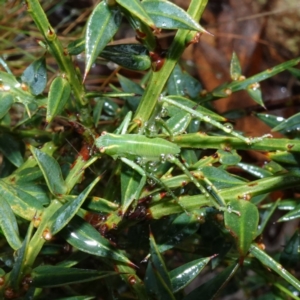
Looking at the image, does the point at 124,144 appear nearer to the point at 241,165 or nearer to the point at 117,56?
the point at 117,56

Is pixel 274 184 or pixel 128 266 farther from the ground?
pixel 274 184

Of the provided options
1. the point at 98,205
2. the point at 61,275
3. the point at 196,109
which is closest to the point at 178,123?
the point at 196,109

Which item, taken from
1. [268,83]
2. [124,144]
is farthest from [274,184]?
[268,83]

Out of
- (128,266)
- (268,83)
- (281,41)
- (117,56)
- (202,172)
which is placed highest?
(117,56)

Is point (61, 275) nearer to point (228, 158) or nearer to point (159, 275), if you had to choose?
point (159, 275)

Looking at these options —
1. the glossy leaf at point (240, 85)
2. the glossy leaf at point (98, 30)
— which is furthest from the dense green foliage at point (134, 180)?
the glossy leaf at point (240, 85)

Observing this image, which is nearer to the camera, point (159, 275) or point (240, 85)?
point (159, 275)

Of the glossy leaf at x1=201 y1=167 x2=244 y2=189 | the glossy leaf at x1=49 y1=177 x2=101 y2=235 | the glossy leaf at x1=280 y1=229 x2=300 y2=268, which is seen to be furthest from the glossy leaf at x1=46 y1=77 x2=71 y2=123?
the glossy leaf at x1=280 y1=229 x2=300 y2=268
